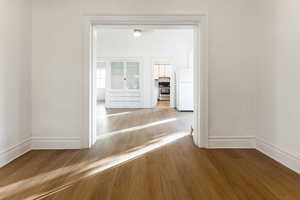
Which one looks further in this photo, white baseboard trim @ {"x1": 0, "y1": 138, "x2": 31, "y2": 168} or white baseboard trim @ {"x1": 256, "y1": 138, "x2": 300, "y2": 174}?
white baseboard trim @ {"x1": 0, "y1": 138, "x2": 31, "y2": 168}

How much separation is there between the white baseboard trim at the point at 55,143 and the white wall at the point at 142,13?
0.20 feet

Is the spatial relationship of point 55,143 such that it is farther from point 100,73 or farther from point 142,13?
point 100,73

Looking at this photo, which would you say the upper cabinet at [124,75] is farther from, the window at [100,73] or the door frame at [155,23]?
the door frame at [155,23]

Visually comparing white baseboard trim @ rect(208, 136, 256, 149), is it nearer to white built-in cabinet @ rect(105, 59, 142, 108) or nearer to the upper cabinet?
white built-in cabinet @ rect(105, 59, 142, 108)

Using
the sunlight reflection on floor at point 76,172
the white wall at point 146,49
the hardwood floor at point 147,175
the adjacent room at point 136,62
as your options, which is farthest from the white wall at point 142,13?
the white wall at point 146,49

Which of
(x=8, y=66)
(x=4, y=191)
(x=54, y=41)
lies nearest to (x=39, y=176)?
(x=4, y=191)

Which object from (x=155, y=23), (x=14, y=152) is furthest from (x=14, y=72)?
(x=155, y=23)

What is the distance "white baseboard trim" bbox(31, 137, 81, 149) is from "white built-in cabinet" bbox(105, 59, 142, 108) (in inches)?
236

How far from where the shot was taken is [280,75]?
96.3 inches

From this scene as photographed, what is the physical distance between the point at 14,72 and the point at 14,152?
37.7 inches

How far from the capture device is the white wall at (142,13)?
2.93 m

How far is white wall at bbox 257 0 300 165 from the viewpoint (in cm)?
219

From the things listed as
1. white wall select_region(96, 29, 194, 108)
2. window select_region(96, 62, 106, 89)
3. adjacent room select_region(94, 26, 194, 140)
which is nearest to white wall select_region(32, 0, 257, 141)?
adjacent room select_region(94, 26, 194, 140)

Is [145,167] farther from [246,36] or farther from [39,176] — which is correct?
[246,36]
